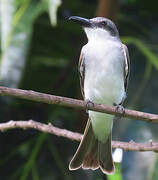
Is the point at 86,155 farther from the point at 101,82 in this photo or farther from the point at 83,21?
the point at 83,21

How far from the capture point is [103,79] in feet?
8.80

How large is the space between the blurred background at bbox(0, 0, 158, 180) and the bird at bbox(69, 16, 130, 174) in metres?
0.20

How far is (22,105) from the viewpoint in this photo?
3.66 metres

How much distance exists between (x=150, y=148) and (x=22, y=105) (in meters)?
1.86

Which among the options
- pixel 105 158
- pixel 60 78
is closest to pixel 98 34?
pixel 60 78

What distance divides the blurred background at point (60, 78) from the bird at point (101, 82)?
20cm

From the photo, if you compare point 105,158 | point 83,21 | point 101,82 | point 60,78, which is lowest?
point 105,158

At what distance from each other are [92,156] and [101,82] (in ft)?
1.46

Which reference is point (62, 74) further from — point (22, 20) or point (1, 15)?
point (1, 15)

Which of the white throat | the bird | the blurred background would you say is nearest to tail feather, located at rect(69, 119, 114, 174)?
the bird

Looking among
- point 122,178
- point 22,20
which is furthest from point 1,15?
point 122,178

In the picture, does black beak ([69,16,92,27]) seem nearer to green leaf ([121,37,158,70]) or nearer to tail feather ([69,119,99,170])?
green leaf ([121,37,158,70])

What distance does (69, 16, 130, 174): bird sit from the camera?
2.64m

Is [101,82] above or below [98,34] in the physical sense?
below
